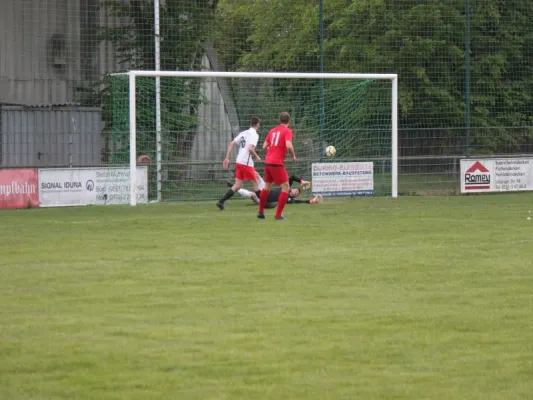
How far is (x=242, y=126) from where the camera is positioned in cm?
2681

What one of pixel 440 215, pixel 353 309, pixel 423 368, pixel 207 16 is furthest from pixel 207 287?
pixel 207 16

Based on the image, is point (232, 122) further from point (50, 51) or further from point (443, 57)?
point (443, 57)

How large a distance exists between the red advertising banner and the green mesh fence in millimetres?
2583

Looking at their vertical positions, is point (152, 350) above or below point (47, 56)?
below

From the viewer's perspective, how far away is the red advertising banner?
2242 centimetres

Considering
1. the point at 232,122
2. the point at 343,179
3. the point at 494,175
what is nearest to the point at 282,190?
the point at 343,179

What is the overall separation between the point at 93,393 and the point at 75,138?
19778 mm

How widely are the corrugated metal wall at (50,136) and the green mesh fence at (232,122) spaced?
35.1 inches

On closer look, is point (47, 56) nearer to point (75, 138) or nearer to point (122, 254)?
point (75, 138)

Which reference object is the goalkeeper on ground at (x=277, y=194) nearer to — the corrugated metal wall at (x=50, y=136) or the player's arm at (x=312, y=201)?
the player's arm at (x=312, y=201)

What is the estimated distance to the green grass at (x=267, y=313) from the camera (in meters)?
7.04

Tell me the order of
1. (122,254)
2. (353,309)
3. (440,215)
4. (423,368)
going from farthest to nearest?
1. (440,215)
2. (122,254)
3. (353,309)
4. (423,368)

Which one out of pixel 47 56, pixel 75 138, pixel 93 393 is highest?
pixel 47 56

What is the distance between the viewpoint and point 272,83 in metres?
27.3
